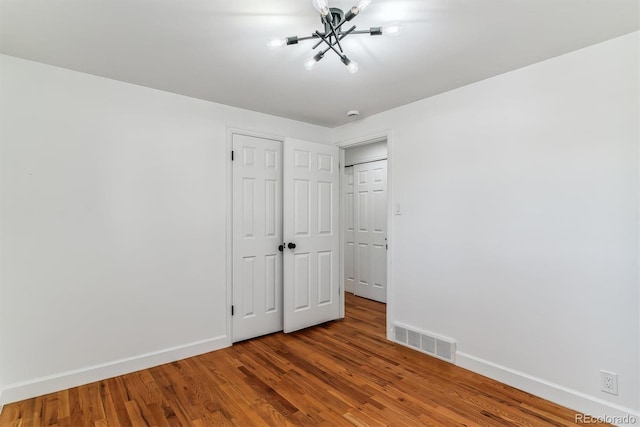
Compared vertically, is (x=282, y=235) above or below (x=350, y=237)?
above

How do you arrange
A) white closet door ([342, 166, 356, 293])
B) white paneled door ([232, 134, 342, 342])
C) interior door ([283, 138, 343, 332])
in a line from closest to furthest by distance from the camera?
white paneled door ([232, 134, 342, 342])
interior door ([283, 138, 343, 332])
white closet door ([342, 166, 356, 293])

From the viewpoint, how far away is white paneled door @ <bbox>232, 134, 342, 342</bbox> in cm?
330

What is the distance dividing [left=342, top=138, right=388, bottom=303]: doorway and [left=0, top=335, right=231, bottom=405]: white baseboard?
2238mm

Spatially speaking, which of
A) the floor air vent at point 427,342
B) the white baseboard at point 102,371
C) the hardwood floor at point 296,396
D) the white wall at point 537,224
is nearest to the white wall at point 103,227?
the white baseboard at point 102,371

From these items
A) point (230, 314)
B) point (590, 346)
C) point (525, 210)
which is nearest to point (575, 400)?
point (590, 346)

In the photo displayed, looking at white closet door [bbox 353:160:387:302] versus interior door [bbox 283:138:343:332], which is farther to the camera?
white closet door [bbox 353:160:387:302]

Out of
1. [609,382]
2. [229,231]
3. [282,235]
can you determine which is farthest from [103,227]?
[609,382]

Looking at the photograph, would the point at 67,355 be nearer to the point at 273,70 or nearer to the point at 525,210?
the point at 273,70

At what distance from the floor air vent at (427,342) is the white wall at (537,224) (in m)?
0.07

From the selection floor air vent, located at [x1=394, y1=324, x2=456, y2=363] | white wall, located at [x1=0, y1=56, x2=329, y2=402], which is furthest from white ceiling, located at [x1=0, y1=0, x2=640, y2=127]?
floor air vent, located at [x1=394, y1=324, x2=456, y2=363]

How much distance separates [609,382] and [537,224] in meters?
1.06

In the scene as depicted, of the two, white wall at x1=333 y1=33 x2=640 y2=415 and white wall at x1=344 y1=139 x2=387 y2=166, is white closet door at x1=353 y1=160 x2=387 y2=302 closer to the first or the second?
white wall at x1=344 y1=139 x2=387 y2=166

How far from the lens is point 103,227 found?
2543 millimetres

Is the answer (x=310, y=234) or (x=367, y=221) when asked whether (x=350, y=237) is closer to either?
(x=367, y=221)
